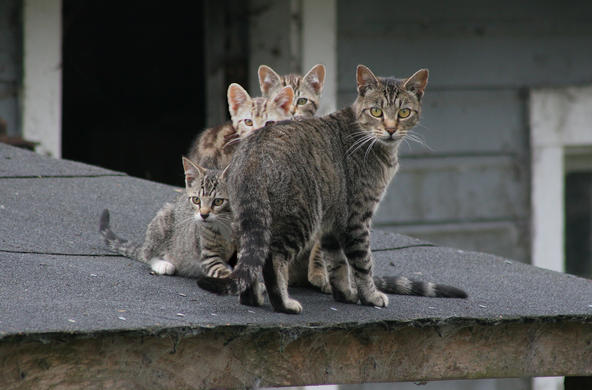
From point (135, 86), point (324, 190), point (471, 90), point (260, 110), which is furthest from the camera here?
point (135, 86)

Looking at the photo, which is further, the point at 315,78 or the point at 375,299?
the point at 315,78

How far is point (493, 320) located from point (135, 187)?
242 centimetres

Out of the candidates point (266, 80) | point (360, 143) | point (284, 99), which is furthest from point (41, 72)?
point (360, 143)

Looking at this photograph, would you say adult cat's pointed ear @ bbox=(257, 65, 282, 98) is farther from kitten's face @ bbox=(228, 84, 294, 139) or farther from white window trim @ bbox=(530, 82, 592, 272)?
white window trim @ bbox=(530, 82, 592, 272)

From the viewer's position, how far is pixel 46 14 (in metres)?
5.96

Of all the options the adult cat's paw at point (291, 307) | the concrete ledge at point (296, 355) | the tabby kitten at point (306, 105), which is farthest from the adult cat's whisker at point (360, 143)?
the concrete ledge at point (296, 355)

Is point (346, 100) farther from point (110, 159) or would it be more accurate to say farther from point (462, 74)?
point (110, 159)

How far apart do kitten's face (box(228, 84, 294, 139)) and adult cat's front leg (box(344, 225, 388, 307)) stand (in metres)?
0.82

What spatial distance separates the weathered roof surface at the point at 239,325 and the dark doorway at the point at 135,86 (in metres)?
5.90

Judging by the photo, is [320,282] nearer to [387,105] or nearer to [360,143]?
[360,143]

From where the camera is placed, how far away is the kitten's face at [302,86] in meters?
4.40

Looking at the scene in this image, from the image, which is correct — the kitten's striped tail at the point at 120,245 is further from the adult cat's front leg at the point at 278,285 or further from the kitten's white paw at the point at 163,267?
the adult cat's front leg at the point at 278,285

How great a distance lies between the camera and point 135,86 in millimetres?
10219

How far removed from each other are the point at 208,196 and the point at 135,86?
686 centimetres
